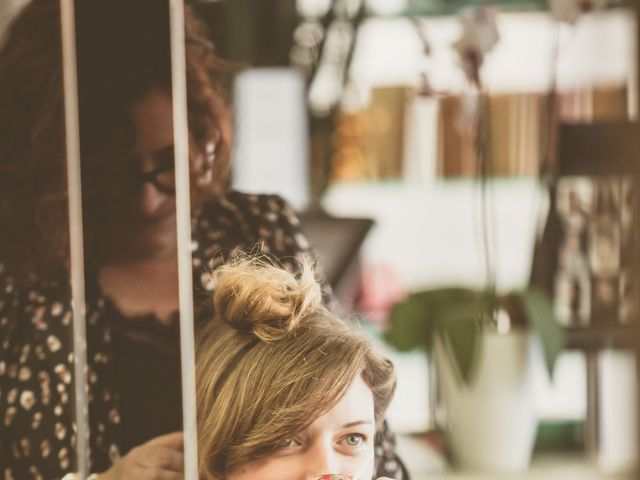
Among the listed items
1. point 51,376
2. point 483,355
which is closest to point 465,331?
point 483,355

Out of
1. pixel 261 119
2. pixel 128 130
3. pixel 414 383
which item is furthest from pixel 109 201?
pixel 414 383

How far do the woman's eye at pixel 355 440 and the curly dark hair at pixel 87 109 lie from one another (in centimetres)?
30

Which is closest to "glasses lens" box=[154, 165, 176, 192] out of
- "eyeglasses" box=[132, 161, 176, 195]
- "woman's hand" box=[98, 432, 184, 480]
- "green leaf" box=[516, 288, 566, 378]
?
"eyeglasses" box=[132, 161, 176, 195]

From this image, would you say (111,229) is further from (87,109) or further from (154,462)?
(154,462)

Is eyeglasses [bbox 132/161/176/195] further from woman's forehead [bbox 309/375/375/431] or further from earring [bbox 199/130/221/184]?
woman's forehead [bbox 309/375/375/431]

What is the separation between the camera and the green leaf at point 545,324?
0.83m

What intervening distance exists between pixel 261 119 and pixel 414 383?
1.04ft

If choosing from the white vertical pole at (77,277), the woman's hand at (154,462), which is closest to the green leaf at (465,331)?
the woman's hand at (154,462)

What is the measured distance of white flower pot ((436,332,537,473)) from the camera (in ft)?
2.79

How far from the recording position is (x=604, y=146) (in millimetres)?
800

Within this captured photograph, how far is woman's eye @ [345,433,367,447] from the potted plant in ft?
0.30

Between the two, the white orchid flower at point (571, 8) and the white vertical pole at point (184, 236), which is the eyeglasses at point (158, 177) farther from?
the white orchid flower at point (571, 8)

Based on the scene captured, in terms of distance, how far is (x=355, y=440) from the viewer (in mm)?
922

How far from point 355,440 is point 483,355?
0.55 ft
